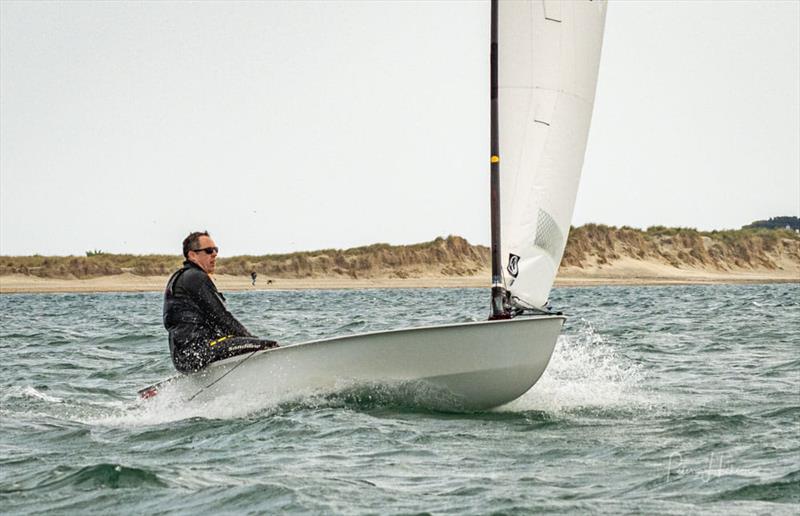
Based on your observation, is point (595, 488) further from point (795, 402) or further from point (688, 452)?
point (795, 402)

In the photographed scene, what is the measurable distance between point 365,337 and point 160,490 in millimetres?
2914

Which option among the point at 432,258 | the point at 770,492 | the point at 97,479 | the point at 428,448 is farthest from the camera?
the point at 432,258

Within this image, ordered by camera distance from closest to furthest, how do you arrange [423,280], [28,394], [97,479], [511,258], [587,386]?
[97,479] → [511,258] → [587,386] → [28,394] → [423,280]

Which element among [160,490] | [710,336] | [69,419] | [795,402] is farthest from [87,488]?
[710,336]

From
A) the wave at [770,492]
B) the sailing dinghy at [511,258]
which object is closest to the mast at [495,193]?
the sailing dinghy at [511,258]

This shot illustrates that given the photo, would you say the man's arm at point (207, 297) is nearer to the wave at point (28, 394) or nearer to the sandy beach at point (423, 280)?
the wave at point (28, 394)

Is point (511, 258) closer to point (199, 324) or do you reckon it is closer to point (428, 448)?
point (428, 448)

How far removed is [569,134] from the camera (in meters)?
10.2

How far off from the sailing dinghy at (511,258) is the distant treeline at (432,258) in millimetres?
58766

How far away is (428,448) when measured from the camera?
805 cm

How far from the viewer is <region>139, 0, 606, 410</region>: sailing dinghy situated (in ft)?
30.3

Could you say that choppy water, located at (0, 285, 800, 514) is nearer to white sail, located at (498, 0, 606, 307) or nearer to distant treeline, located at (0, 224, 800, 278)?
white sail, located at (498, 0, 606, 307)

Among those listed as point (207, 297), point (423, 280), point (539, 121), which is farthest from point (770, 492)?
point (423, 280)

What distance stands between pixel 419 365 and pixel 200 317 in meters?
2.14
